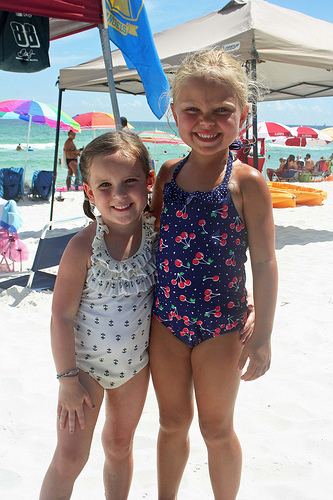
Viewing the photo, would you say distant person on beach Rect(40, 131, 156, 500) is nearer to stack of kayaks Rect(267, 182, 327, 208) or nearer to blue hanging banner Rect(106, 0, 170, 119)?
blue hanging banner Rect(106, 0, 170, 119)

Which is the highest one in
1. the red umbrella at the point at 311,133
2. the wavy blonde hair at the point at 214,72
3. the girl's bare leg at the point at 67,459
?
the red umbrella at the point at 311,133

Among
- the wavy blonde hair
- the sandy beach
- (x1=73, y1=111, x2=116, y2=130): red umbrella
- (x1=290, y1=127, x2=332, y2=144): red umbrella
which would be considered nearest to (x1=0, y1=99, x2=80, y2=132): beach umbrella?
(x1=73, y1=111, x2=116, y2=130): red umbrella

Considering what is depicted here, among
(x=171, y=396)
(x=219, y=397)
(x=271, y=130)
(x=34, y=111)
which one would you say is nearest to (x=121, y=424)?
(x=171, y=396)

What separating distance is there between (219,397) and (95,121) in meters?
12.9

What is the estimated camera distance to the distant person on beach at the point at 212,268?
150 centimetres

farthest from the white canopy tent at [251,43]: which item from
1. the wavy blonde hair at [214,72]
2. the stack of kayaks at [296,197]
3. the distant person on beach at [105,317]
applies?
the distant person on beach at [105,317]

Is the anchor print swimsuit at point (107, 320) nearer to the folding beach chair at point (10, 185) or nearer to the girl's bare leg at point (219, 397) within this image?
the girl's bare leg at point (219, 397)

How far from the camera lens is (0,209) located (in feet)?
Answer: 15.6

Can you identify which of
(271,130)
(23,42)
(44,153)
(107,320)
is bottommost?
(107,320)

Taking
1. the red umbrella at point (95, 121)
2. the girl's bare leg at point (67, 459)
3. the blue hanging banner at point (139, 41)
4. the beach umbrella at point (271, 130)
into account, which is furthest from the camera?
the beach umbrella at point (271, 130)

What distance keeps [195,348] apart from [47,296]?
9.51ft

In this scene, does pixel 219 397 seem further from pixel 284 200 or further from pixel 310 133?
pixel 310 133

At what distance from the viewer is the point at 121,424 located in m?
1.59

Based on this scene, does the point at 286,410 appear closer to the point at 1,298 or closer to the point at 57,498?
the point at 57,498
